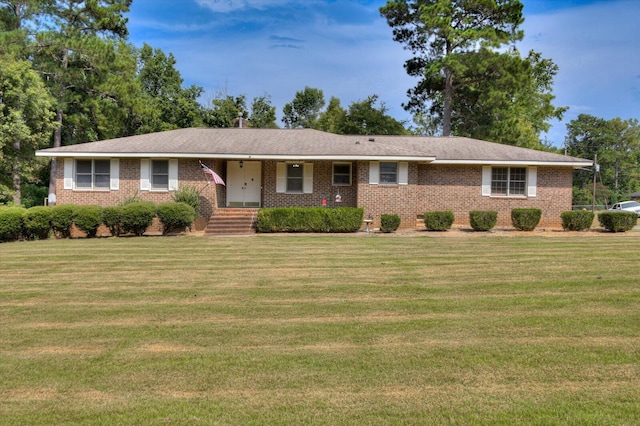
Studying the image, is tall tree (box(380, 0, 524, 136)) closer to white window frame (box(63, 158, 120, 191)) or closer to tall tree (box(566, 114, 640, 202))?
white window frame (box(63, 158, 120, 191))

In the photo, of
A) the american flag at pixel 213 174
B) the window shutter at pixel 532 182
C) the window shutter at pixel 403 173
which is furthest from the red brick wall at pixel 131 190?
the window shutter at pixel 532 182

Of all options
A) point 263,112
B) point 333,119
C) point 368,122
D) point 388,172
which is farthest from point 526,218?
point 263,112

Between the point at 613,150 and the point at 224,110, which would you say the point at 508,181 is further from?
the point at 613,150

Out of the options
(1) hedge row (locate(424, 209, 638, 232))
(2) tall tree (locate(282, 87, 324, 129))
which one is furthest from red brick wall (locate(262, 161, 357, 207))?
(2) tall tree (locate(282, 87, 324, 129))

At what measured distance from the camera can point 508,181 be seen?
19.2m

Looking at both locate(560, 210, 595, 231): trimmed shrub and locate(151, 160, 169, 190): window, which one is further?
locate(151, 160, 169, 190): window

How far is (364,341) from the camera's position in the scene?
506 cm

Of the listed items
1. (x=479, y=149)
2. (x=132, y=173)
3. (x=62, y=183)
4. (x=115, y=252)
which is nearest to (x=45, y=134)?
(x=62, y=183)

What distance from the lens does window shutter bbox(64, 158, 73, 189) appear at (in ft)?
60.1

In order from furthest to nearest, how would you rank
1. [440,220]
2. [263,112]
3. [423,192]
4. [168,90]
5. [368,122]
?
[263,112], [168,90], [368,122], [423,192], [440,220]

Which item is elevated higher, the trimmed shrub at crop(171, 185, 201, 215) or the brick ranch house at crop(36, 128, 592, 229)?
the brick ranch house at crop(36, 128, 592, 229)

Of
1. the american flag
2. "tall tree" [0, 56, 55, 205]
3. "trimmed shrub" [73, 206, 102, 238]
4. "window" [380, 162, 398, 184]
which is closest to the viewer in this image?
"trimmed shrub" [73, 206, 102, 238]

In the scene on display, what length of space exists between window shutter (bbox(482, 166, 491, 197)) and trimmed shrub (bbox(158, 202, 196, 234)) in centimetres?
1185

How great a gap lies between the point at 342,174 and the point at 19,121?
52.5 ft
